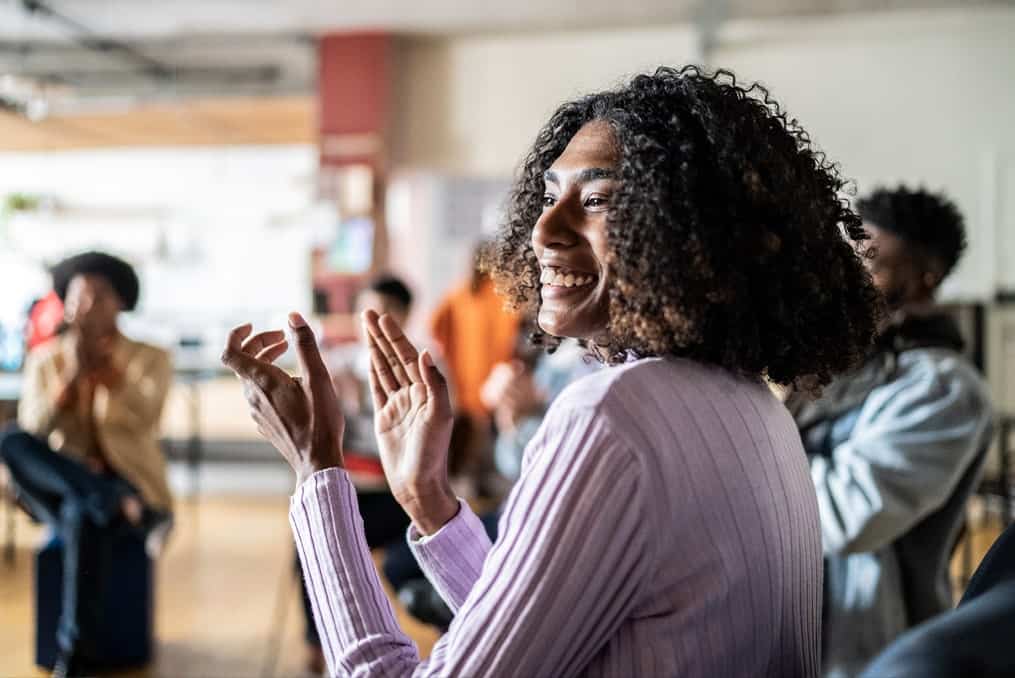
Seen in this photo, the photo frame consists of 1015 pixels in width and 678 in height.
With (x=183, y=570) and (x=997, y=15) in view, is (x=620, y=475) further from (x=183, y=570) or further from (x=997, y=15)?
(x=997, y=15)

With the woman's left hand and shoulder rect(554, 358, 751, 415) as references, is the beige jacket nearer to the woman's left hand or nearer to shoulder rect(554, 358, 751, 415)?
the woman's left hand

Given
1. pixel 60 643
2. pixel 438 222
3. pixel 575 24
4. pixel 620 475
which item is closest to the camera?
pixel 620 475

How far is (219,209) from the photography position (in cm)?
1034

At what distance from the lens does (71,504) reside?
3182mm

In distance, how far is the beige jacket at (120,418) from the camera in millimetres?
3398

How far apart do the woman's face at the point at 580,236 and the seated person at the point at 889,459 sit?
33.0 inches

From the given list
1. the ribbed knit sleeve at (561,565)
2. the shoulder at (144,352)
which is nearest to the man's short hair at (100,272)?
the shoulder at (144,352)

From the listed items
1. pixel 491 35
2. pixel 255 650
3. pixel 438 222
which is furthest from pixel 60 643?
pixel 438 222

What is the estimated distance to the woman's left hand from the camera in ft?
3.24

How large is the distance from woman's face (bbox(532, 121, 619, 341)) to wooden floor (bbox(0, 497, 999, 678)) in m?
2.72

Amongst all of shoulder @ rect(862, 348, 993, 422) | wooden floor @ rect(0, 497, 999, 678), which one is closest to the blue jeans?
wooden floor @ rect(0, 497, 999, 678)

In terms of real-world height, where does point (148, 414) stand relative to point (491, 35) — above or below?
below

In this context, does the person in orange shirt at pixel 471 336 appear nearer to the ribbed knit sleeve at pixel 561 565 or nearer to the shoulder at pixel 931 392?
the shoulder at pixel 931 392

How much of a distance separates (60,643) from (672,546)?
9.82 ft
